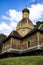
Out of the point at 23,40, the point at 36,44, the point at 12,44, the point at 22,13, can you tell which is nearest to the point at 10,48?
the point at 12,44

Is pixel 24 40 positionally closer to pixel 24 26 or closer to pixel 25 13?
pixel 24 26

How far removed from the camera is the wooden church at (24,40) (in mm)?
41156

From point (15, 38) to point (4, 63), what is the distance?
18971 mm

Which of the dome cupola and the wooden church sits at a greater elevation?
the dome cupola

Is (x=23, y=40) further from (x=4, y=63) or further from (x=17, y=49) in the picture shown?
(x=4, y=63)

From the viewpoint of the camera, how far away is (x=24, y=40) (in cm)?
4638

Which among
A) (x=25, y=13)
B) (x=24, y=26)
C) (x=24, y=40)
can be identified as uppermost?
(x=25, y=13)

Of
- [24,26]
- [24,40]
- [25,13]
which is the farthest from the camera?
[25,13]

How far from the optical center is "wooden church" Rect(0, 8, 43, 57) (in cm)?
4116

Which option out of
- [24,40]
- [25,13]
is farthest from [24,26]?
[24,40]

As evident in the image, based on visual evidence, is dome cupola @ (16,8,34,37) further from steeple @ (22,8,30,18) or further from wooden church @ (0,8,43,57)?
steeple @ (22,8,30,18)

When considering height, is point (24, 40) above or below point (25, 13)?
below

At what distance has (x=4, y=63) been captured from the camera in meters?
28.2

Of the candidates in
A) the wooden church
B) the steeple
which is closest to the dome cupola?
the wooden church
